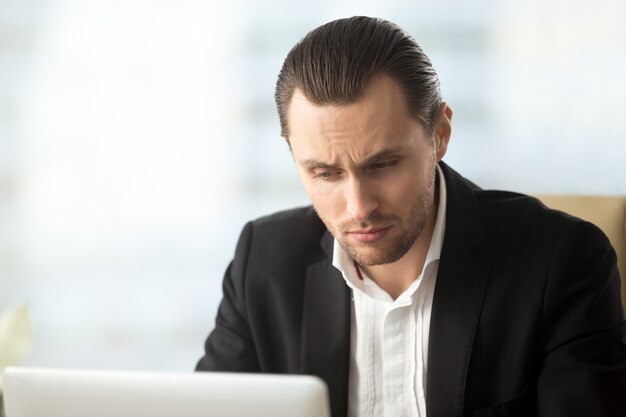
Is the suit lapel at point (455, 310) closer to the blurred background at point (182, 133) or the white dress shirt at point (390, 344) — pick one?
the white dress shirt at point (390, 344)

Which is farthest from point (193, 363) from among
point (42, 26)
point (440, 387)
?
point (440, 387)

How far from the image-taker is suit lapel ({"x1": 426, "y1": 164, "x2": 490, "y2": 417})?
1.62 meters

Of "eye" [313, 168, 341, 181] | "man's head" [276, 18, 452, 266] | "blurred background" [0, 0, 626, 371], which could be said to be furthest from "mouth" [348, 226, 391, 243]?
"blurred background" [0, 0, 626, 371]

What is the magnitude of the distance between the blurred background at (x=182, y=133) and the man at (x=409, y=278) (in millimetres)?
903

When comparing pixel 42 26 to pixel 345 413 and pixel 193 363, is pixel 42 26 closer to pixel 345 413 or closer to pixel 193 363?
pixel 193 363

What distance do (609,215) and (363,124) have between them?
22.3 inches

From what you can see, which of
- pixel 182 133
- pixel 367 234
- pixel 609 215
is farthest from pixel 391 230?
pixel 182 133

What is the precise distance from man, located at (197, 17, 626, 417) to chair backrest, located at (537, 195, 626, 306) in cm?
10

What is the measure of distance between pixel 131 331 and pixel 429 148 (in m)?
1.67

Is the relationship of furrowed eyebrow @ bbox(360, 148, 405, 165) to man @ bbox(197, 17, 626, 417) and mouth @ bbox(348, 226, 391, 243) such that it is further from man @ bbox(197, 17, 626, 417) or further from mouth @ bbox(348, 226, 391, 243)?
mouth @ bbox(348, 226, 391, 243)

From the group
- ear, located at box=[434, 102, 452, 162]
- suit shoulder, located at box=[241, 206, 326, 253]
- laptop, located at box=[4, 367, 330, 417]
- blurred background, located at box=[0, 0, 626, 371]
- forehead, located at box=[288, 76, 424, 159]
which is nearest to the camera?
laptop, located at box=[4, 367, 330, 417]

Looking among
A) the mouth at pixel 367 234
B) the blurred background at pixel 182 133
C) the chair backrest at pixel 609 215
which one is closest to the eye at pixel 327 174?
the mouth at pixel 367 234

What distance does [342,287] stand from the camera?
1.74 meters

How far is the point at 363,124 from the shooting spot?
153 centimetres
